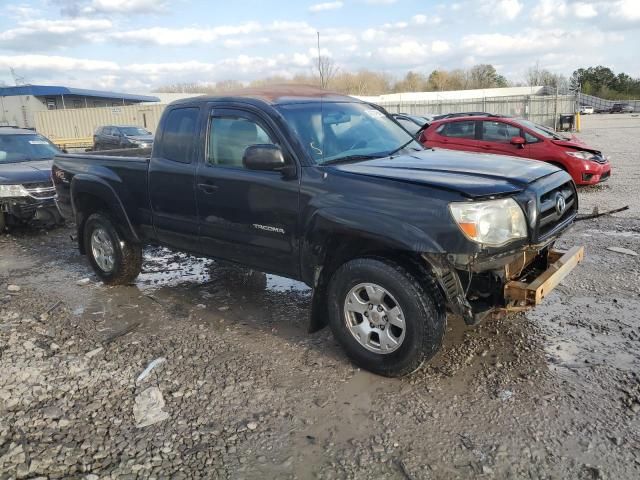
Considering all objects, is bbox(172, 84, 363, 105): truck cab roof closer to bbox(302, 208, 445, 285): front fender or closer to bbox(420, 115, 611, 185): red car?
bbox(302, 208, 445, 285): front fender

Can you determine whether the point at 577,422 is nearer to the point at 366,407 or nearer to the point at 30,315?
the point at 366,407

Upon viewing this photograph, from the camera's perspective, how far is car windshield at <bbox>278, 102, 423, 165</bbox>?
13.3ft

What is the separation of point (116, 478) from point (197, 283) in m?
3.29

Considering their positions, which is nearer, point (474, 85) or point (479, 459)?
point (479, 459)

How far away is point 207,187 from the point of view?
4.48 meters

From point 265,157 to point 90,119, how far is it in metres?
37.2

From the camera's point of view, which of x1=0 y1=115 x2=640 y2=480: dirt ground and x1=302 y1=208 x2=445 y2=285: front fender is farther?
x1=302 y1=208 x2=445 y2=285: front fender

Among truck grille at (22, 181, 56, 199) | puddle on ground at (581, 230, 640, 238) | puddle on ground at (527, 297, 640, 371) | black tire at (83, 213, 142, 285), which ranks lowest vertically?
puddle on ground at (581, 230, 640, 238)

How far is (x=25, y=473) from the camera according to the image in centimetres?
285

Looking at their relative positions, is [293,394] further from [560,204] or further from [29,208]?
[29,208]

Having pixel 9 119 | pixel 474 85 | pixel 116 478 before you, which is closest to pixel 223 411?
pixel 116 478

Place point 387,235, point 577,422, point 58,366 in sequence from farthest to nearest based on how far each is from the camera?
point 58,366, point 387,235, point 577,422

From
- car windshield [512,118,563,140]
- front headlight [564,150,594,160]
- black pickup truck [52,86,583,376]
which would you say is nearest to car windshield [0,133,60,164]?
black pickup truck [52,86,583,376]

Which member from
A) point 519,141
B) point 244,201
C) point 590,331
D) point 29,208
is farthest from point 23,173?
point 519,141
